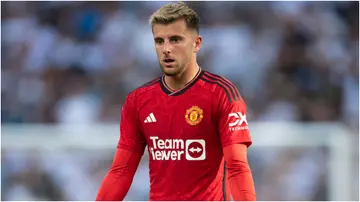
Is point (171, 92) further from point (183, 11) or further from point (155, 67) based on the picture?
point (155, 67)

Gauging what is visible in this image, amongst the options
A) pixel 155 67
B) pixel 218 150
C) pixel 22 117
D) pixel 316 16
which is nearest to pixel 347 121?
pixel 316 16

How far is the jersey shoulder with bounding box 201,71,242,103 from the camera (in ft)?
14.4

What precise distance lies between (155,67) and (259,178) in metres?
2.66

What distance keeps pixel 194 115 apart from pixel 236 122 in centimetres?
27

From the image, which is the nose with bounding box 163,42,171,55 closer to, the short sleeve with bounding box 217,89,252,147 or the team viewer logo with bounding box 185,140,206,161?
the short sleeve with bounding box 217,89,252,147

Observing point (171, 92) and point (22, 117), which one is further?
point (22, 117)

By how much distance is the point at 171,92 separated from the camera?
456 cm

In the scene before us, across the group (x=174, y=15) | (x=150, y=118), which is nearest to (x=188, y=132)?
(x=150, y=118)

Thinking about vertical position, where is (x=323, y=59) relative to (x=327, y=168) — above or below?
above

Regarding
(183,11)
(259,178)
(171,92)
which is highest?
(183,11)

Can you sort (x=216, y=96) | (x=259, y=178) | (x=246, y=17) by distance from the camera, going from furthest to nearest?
(x=246, y=17) < (x=259, y=178) < (x=216, y=96)

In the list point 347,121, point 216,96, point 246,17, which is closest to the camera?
point 216,96

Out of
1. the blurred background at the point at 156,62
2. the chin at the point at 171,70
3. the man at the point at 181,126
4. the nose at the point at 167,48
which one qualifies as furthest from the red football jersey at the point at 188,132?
the blurred background at the point at 156,62

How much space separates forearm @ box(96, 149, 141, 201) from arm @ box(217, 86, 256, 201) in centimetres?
61
